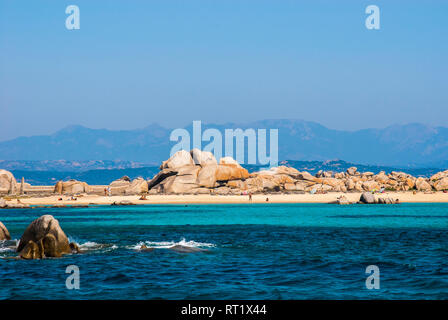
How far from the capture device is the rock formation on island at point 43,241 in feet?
92.2

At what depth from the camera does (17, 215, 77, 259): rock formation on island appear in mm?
28094

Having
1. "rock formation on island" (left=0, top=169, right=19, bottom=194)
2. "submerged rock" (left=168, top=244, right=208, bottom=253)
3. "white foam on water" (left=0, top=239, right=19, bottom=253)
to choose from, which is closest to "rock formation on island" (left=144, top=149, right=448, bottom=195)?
"rock formation on island" (left=0, top=169, right=19, bottom=194)

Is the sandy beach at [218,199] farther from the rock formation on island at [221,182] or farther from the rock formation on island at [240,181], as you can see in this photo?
the rock formation on island at [221,182]

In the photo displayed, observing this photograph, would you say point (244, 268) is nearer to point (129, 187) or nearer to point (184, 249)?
point (184, 249)

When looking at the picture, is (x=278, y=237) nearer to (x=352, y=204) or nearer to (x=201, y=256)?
(x=201, y=256)

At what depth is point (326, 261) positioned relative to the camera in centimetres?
2683

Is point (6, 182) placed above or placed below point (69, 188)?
above

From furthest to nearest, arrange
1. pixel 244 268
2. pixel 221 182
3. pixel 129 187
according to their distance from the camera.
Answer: pixel 129 187, pixel 221 182, pixel 244 268

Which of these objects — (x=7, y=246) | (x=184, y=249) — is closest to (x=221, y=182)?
(x=7, y=246)

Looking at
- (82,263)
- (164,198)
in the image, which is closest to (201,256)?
(82,263)

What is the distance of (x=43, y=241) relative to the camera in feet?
93.6

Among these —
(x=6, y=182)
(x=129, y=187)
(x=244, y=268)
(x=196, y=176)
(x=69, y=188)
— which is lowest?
(x=244, y=268)

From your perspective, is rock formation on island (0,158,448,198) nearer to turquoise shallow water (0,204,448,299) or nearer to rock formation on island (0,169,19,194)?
rock formation on island (0,169,19,194)
